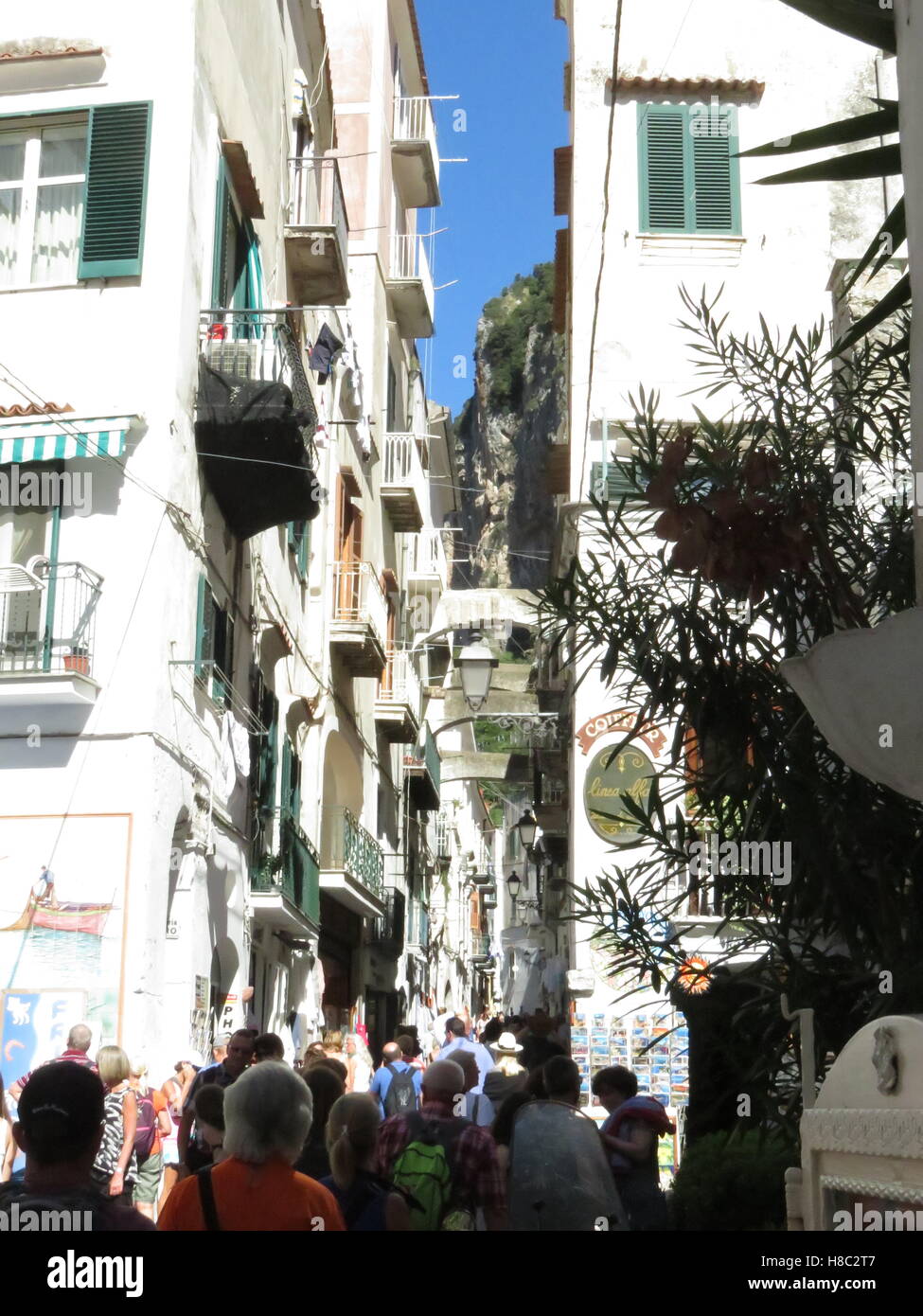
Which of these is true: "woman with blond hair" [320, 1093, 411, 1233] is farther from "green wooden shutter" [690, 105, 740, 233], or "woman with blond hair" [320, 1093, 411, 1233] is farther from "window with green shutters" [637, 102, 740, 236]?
"green wooden shutter" [690, 105, 740, 233]

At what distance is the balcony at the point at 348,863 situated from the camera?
945 inches

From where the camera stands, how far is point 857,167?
172 inches

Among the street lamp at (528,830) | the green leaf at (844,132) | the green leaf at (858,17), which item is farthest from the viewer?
the street lamp at (528,830)

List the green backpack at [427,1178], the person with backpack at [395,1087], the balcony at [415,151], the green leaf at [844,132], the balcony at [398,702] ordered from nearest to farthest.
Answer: the green leaf at [844,132] → the green backpack at [427,1178] → the person with backpack at [395,1087] → the balcony at [398,702] → the balcony at [415,151]

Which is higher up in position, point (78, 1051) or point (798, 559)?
point (798, 559)

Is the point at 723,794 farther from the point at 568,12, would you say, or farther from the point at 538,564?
the point at 538,564

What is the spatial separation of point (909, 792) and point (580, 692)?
1789cm

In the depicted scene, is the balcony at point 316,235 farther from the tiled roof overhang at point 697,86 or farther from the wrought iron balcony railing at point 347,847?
the wrought iron balcony railing at point 347,847

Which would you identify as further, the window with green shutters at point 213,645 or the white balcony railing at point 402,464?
the white balcony railing at point 402,464

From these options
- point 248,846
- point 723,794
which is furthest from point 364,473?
point 723,794

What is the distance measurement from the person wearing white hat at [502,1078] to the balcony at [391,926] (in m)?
17.1

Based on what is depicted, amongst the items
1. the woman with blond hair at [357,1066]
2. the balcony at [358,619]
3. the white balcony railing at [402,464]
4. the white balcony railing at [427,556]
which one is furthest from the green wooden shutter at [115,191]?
the white balcony railing at [427,556]

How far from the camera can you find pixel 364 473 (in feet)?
92.1

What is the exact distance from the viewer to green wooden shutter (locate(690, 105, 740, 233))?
20.7 m
